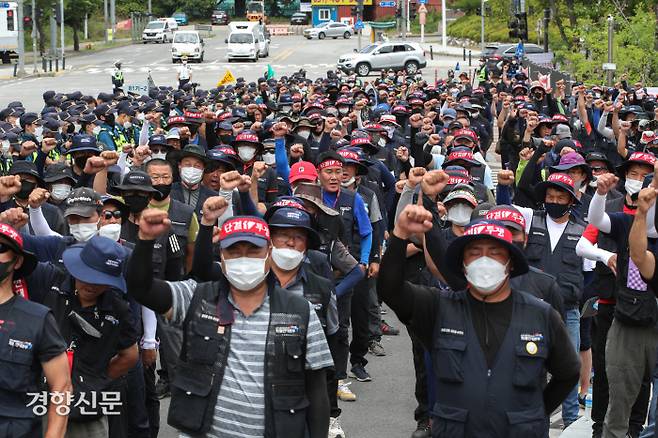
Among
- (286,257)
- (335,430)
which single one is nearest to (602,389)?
(335,430)

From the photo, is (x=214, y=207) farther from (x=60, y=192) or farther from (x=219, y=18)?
(x=219, y=18)

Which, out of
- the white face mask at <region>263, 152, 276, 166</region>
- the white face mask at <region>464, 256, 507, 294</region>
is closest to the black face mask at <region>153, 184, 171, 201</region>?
the white face mask at <region>464, 256, 507, 294</region>

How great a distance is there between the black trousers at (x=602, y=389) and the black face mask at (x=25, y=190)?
4.70 metres

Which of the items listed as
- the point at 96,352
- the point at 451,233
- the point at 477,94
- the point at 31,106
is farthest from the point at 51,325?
the point at 31,106

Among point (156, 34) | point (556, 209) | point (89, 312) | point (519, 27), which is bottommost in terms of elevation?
point (89, 312)

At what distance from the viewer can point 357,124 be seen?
18.9 meters

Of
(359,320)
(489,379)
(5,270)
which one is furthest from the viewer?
(359,320)

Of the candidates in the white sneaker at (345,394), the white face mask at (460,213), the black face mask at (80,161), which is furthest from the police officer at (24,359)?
the black face mask at (80,161)

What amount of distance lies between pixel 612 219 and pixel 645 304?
59 cm

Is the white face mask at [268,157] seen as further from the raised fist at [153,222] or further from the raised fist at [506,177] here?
the raised fist at [153,222]

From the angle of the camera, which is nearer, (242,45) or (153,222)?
(153,222)

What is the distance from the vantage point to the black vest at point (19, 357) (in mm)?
5496

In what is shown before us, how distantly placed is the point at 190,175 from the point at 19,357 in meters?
4.44

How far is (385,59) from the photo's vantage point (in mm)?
57312
